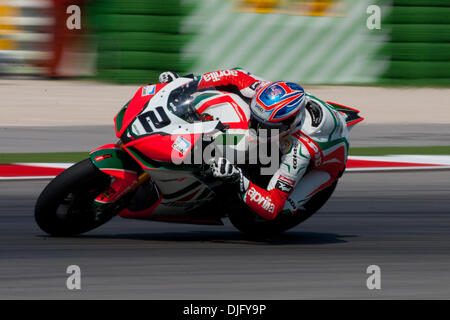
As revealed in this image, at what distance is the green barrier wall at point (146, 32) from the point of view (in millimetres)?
13234

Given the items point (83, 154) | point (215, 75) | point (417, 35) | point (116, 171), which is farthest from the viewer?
point (417, 35)

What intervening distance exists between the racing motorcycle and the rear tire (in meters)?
0.16

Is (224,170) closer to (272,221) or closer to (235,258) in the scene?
(235,258)

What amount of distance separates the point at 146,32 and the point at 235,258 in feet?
26.5

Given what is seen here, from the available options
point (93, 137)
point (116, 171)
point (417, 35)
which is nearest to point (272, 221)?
point (116, 171)

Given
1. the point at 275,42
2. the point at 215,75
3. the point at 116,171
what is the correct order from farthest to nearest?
the point at 275,42 < the point at 215,75 < the point at 116,171

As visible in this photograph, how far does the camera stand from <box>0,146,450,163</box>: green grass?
9094 millimetres

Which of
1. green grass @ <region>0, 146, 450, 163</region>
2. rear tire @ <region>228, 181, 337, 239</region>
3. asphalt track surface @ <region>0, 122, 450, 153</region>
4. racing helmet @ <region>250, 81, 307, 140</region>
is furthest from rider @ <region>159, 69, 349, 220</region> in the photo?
asphalt track surface @ <region>0, 122, 450, 153</region>

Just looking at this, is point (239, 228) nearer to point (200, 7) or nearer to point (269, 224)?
point (269, 224)

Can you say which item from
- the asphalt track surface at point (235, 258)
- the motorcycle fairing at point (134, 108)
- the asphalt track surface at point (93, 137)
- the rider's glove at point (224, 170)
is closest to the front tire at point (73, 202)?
the asphalt track surface at point (235, 258)

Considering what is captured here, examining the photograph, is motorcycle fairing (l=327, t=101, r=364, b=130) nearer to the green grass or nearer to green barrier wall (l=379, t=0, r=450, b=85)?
the green grass

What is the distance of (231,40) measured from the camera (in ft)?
44.0

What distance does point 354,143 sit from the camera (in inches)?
415

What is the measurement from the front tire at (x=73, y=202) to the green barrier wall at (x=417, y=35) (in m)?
8.81
